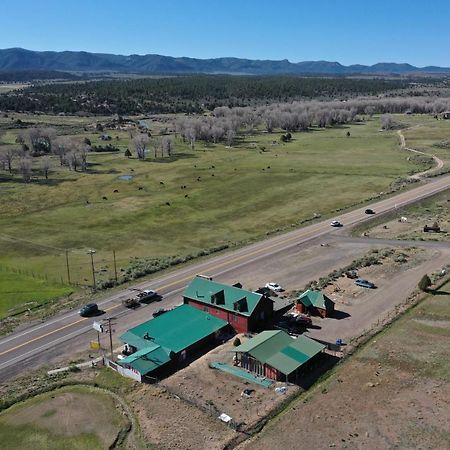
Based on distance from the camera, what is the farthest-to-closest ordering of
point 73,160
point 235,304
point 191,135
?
point 191,135 < point 73,160 < point 235,304

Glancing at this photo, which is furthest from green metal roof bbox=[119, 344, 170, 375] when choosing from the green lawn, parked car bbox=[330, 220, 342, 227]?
parked car bbox=[330, 220, 342, 227]

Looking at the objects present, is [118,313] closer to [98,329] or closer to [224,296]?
[98,329]

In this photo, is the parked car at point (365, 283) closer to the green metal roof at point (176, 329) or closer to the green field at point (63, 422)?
the green metal roof at point (176, 329)

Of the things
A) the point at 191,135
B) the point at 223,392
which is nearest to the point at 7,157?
the point at 191,135

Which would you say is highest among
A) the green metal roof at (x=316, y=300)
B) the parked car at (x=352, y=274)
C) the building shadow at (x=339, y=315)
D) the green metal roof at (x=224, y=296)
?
the green metal roof at (x=224, y=296)

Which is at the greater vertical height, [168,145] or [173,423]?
[168,145]

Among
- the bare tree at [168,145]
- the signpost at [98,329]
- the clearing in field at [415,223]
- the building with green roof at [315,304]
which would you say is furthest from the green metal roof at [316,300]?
the bare tree at [168,145]
